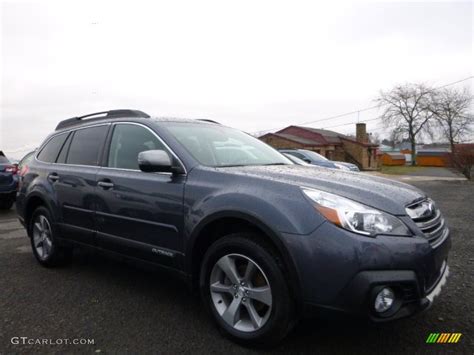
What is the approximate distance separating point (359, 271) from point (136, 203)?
1890mm

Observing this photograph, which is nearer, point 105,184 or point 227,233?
point 227,233

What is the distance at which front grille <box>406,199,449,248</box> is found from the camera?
2.48 meters

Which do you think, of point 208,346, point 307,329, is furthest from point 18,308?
point 307,329

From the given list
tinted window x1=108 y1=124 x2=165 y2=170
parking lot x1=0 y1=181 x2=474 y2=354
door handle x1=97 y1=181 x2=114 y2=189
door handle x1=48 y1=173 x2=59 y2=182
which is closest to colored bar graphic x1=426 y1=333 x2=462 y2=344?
parking lot x1=0 y1=181 x2=474 y2=354

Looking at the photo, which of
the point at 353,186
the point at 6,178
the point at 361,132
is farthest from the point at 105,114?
the point at 361,132

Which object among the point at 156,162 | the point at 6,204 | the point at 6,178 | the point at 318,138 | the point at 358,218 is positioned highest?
the point at 318,138

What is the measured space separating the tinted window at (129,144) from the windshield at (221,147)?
21cm

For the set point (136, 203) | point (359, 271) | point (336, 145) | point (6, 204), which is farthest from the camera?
point (336, 145)

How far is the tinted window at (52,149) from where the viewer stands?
4.59m

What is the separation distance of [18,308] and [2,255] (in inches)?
87.6

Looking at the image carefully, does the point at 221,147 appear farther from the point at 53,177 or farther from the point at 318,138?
the point at 318,138

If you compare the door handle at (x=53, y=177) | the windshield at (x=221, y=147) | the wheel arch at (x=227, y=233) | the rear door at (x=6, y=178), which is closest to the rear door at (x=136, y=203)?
the wheel arch at (x=227, y=233)

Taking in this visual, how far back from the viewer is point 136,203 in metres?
3.25

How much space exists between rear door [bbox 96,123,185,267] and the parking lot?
279 millimetres
